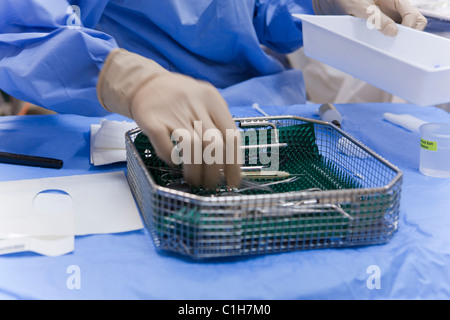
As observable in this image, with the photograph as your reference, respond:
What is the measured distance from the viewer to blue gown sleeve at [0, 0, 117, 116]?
85 centimetres

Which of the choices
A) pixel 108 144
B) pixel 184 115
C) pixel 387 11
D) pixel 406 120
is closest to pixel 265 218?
pixel 184 115

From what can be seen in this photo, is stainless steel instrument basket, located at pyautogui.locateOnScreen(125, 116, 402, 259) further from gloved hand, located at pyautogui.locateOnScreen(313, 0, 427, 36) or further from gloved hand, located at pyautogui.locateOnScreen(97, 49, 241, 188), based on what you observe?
gloved hand, located at pyautogui.locateOnScreen(313, 0, 427, 36)

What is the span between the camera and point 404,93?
0.85m

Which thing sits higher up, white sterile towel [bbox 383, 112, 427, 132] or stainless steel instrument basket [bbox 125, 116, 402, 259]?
stainless steel instrument basket [bbox 125, 116, 402, 259]

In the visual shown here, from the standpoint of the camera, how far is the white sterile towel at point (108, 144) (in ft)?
2.84

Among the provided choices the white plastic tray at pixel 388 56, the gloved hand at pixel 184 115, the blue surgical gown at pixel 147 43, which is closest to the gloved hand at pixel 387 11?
the white plastic tray at pixel 388 56

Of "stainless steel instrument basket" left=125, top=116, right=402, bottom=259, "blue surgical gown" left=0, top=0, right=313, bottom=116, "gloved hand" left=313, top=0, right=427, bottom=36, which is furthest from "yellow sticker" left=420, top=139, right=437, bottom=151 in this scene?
"blue surgical gown" left=0, top=0, right=313, bottom=116

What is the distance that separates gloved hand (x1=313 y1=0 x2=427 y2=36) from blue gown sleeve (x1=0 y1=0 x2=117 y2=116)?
598 mm

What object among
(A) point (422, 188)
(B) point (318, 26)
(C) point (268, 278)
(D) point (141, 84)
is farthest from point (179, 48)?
(C) point (268, 278)

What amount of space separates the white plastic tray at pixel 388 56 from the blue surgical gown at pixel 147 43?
0.20 m

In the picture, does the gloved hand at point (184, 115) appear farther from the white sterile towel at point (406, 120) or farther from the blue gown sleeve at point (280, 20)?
the blue gown sleeve at point (280, 20)

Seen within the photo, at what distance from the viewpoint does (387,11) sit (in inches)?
46.9
